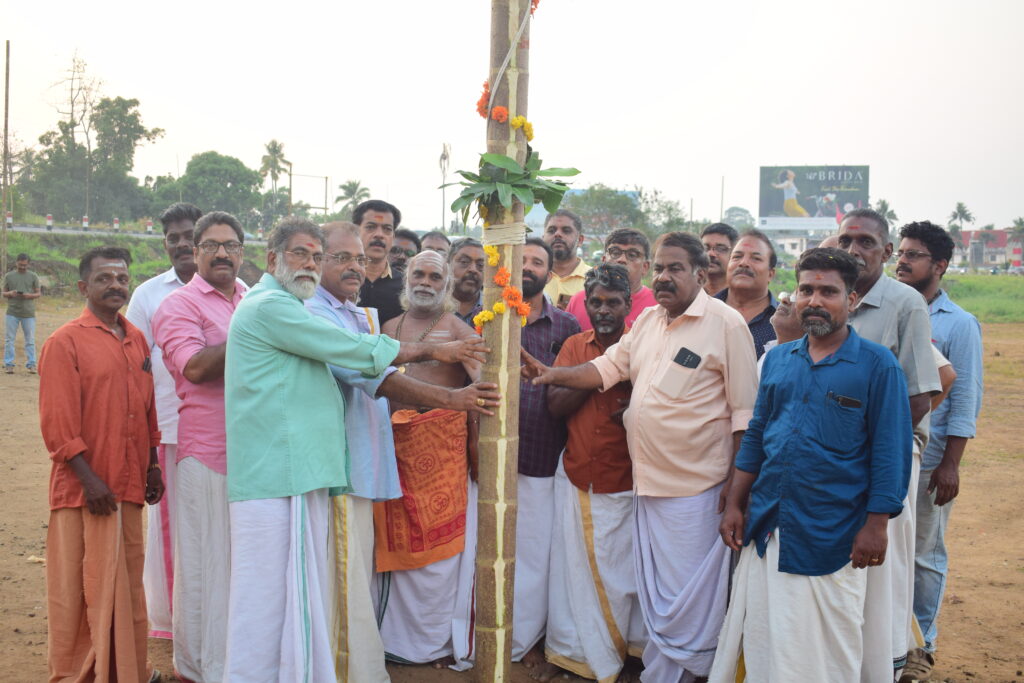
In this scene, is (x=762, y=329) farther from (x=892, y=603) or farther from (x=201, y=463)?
(x=201, y=463)

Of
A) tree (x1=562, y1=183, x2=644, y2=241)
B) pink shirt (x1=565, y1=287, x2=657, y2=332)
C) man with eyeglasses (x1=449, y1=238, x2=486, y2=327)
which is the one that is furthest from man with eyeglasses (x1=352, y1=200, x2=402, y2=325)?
tree (x1=562, y1=183, x2=644, y2=241)

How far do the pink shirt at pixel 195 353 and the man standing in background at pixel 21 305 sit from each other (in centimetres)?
1209

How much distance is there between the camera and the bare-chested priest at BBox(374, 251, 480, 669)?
4598mm

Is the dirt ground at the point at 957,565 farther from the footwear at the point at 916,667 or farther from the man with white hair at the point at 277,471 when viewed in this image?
the man with white hair at the point at 277,471

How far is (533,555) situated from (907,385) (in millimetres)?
2221

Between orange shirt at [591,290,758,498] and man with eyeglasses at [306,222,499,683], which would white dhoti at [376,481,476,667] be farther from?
orange shirt at [591,290,758,498]

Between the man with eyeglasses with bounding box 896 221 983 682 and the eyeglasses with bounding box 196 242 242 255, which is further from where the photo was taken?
the man with eyeglasses with bounding box 896 221 983 682

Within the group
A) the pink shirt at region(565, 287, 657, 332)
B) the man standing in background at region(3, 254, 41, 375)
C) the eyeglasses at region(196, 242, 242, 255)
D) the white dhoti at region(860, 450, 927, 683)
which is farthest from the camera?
the man standing in background at region(3, 254, 41, 375)

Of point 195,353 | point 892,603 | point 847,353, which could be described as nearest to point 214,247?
point 195,353

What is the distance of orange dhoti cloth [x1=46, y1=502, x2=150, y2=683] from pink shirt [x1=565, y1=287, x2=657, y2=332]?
2969 mm

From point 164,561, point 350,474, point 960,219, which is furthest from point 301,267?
point 960,219

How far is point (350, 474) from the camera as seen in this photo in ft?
13.4

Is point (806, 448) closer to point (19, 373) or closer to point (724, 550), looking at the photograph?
point (724, 550)

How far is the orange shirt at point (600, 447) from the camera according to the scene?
4559mm
